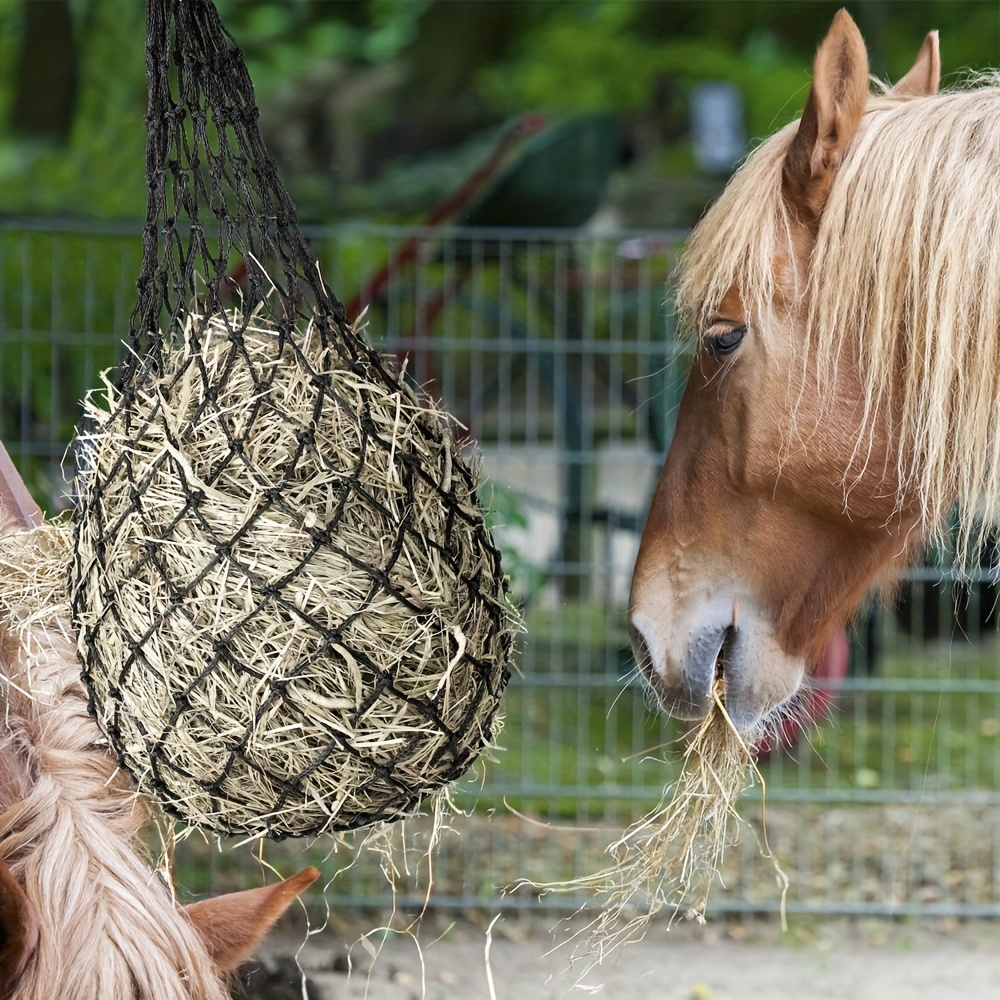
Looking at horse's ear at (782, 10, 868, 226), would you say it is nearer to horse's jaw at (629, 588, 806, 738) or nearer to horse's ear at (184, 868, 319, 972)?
horse's jaw at (629, 588, 806, 738)

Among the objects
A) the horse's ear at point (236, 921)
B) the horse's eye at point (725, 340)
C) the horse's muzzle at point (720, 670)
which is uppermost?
the horse's eye at point (725, 340)

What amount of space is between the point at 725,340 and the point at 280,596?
0.79m

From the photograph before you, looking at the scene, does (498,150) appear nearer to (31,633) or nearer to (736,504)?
(736,504)

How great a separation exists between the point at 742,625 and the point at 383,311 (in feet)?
10.7

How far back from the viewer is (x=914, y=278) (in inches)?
58.5

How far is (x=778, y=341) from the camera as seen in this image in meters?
1.55

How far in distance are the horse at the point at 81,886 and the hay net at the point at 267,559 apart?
0.28ft

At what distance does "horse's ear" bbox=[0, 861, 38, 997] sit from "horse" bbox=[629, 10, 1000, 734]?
96 cm

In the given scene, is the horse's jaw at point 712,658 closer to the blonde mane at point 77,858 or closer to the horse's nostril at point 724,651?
the horse's nostril at point 724,651

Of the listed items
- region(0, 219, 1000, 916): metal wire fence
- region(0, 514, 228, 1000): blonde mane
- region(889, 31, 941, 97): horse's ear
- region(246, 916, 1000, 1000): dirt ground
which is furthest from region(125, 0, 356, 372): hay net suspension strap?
region(246, 916, 1000, 1000): dirt ground

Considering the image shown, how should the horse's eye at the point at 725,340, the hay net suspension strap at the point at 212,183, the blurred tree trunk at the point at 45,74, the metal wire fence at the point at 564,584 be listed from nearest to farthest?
1. the hay net suspension strap at the point at 212,183
2. the horse's eye at the point at 725,340
3. the metal wire fence at the point at 564,584
4. the blurred tree trunk at the point at 45,74

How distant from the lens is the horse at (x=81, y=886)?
1.11 m

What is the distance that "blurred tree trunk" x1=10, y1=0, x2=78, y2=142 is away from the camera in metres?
5.01

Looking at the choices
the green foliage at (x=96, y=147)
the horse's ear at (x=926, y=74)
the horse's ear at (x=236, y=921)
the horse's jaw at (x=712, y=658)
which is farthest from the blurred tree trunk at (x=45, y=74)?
the horse's ear at (x=236, y=921)
